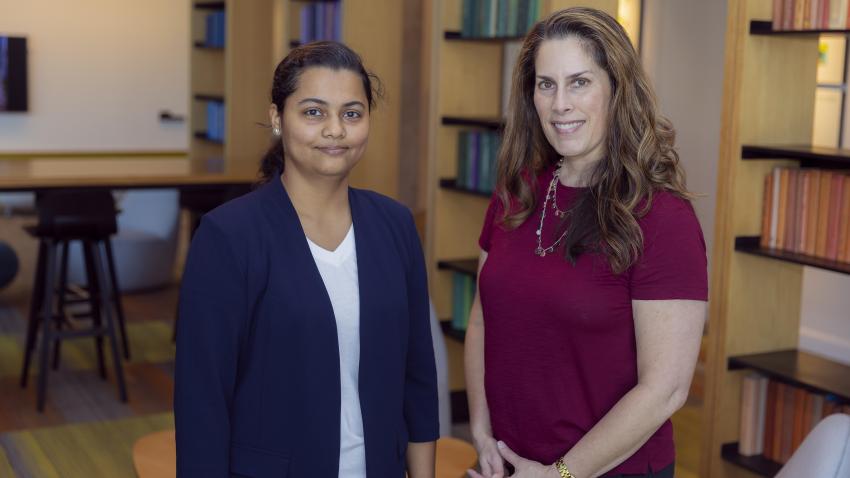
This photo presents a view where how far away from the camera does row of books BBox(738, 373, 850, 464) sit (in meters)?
3.83

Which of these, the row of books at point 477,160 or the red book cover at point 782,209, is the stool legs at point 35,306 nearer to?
the row of books at point 477,160

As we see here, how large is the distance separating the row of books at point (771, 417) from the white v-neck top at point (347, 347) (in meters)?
2.45

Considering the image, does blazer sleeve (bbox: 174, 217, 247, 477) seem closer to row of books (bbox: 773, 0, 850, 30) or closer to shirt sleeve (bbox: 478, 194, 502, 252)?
shirt sleeve (bbox: 478, 194, 502, 252)

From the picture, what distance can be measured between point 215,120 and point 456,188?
4.58 m

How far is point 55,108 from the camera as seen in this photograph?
11.2m

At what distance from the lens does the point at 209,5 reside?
9.05 metres

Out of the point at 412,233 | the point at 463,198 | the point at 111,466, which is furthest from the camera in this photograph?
the point at 463,198

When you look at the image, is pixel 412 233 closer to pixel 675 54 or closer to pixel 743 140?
pixel 743 140

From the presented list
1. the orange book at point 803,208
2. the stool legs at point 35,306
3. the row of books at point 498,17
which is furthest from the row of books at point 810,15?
the stool legs at point 35,306

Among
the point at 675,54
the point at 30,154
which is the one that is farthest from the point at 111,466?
the point at 30,154

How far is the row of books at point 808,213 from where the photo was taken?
3562mm

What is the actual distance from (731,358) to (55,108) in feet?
29.7

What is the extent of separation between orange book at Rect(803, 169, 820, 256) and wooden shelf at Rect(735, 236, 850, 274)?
45mm

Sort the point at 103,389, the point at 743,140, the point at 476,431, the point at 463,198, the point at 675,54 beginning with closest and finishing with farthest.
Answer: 1. the point at 476,431
2. the point at 743,140
3. the point at 463,198
4. the point at 103,389
5. the point at 675,54
